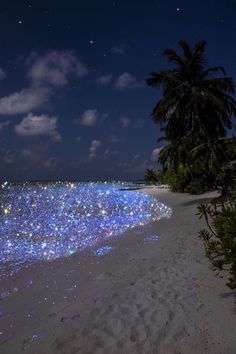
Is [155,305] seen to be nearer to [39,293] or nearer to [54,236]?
[39,293]

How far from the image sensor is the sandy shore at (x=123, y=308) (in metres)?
4.27

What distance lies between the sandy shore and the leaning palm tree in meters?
14.1

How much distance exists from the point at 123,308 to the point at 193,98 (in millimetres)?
17379

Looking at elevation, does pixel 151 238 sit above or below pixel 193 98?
below

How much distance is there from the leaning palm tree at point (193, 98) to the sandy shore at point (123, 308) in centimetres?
1406

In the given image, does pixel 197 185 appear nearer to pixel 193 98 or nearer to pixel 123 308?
pixel 193 98

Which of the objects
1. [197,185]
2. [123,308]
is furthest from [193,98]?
[123,308]

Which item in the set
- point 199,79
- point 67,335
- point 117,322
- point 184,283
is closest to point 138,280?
point 184,283

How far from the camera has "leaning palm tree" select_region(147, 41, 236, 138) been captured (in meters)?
21.0

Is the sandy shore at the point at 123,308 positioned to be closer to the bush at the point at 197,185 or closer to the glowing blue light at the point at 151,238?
the glowing blue light at the point at 151,238

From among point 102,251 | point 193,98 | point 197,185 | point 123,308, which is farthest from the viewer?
point 197,185

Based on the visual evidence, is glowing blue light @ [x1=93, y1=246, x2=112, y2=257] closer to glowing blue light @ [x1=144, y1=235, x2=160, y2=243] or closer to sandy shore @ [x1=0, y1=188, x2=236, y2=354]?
sandy shore @ [x1=0, y1=188, x2=236, y2=354]

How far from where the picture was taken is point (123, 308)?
5320 millimetres

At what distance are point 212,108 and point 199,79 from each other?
90.8 inches
